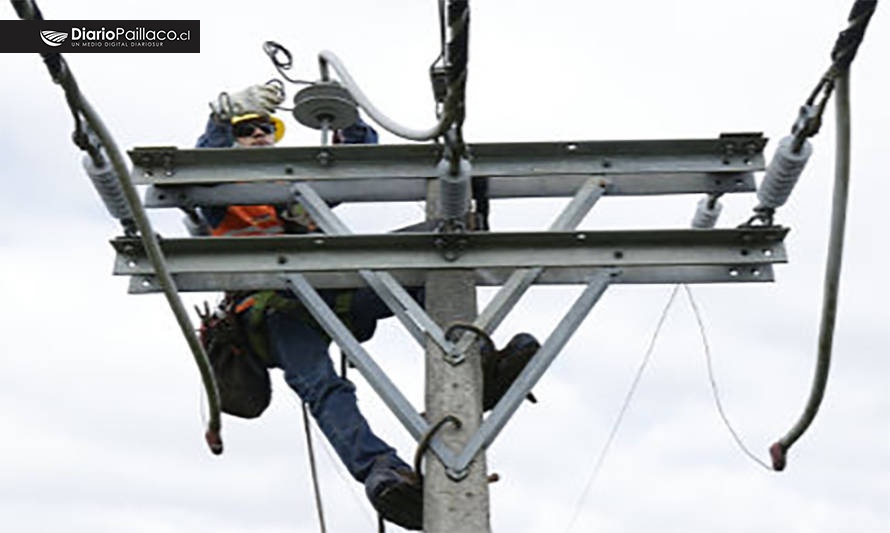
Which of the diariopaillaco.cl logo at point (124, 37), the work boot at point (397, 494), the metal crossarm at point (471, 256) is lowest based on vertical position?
the work boot at point (397, 494)

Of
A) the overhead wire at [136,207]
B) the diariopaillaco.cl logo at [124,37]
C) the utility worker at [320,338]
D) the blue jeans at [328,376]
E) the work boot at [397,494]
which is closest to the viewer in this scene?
the overhead wire at [136,207]

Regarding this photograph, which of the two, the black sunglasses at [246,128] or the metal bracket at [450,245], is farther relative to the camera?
the black sunglasses at [246,128]

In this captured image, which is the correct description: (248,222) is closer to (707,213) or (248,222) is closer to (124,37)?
(124,37)

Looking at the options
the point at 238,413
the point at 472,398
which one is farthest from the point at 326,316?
the point at 238,413

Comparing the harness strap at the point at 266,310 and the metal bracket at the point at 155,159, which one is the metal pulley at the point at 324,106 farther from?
the harness strap at the point at 266,310

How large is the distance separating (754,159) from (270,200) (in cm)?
179

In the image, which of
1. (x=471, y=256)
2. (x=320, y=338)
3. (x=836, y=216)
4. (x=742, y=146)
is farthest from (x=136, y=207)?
(x=742, y=146)

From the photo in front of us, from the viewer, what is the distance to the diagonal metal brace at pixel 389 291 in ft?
15.2

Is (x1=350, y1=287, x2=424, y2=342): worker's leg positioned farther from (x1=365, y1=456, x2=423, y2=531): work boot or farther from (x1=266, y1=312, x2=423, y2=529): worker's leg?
(x1=365, y1=456, x2=423, y2=531): work boot

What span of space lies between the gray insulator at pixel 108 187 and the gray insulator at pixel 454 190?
3.39 feet

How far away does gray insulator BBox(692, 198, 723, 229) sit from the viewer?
547cm

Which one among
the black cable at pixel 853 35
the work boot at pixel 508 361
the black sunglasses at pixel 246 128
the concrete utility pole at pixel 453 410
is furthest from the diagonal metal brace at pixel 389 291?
the black cable at pixel 853 35

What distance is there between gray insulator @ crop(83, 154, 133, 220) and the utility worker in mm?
703

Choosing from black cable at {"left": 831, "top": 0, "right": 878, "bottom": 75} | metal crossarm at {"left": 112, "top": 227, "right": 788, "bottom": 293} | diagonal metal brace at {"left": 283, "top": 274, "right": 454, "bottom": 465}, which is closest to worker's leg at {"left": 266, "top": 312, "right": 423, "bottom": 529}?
diagonal metal brace at {"left": 283, "top": 274, "right": 454, "bottom": 465}
